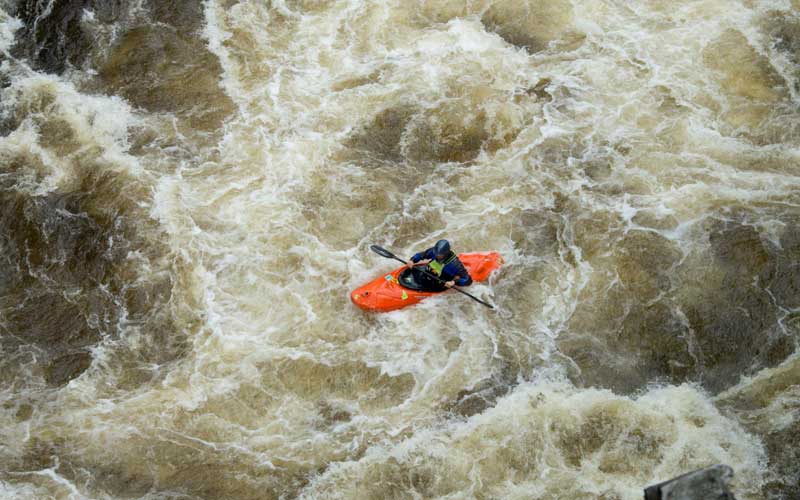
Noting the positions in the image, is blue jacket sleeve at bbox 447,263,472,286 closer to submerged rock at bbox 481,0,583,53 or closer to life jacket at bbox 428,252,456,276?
life jacket at bbox 428,252,456,276

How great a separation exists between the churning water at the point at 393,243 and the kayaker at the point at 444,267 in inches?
15.2

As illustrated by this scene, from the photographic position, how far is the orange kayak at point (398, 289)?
8.43 m

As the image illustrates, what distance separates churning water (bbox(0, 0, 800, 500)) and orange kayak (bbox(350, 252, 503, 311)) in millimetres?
155

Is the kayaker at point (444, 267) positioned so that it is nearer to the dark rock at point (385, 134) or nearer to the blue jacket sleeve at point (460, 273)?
the blue jacket sleeve at point (460, 273)

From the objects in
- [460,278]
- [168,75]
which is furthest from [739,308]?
[168,75]

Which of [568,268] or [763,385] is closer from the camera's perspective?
[763,385]

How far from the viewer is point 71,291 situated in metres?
8.74

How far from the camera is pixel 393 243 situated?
30.3ft

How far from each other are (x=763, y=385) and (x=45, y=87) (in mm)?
10462

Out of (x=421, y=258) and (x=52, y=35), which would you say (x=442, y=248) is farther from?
(x=52, y=35)

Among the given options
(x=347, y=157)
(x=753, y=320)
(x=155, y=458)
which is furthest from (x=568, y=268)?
(x=155, y=458)

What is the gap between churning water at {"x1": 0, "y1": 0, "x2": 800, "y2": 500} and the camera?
7.34 metres

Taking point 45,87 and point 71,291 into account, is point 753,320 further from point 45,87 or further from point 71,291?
point 45,87

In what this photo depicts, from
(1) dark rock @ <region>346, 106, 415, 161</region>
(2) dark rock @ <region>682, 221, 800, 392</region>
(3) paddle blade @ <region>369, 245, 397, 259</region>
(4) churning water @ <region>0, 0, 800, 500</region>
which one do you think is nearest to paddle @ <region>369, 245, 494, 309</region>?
(3) paddle blade @ <region>369, 245, 397, 259</region>
